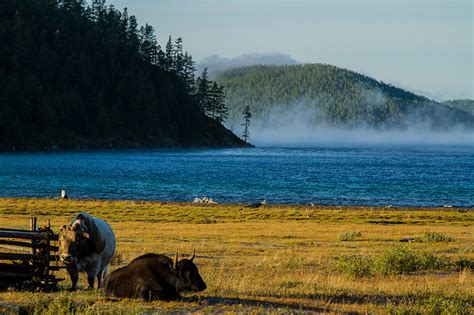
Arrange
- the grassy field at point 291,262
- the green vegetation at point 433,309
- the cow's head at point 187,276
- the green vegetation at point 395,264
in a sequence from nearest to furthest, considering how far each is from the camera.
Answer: the cow's head at point 187,276 < the green vegetation at point 433,309 < the grassy field at point 291,262 < the green vegetation at point 395,264

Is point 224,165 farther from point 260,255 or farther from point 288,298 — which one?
point 288,298

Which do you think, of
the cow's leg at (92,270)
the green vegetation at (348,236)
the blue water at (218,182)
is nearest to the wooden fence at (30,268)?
the cow's leg at (92,270)

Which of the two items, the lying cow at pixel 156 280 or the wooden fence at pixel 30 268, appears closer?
the lying cow at pixel 156 280

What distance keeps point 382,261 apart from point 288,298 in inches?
352

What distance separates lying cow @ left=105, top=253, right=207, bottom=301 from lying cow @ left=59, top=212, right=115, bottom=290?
50.7 inches

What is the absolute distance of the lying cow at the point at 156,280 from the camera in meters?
15.2

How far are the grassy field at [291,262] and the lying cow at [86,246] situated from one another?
595 mm

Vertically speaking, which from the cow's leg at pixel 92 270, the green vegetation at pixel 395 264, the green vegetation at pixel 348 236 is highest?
the cow's leg at pixel 92 270

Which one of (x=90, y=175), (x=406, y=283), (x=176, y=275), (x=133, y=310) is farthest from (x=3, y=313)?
(x=90, y=175)

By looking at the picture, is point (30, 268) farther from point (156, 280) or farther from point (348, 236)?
point (348, 236)

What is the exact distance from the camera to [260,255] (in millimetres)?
31266

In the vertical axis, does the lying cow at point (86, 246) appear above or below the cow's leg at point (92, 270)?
above

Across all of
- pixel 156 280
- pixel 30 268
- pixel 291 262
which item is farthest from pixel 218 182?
pixel 156 280

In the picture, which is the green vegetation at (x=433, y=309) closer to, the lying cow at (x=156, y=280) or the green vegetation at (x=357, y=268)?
the lying cow at (x=156, y=280)
